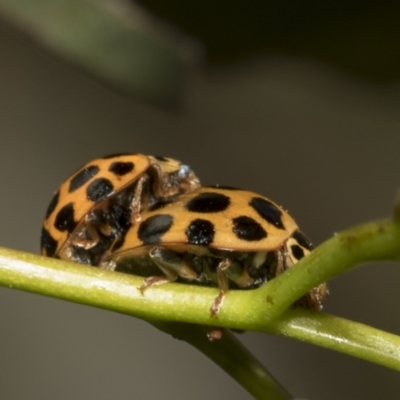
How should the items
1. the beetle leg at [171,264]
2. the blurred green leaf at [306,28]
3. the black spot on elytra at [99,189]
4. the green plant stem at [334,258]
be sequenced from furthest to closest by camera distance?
1. the blurred green leaf at [306,28]
2. the black spot on elytra at [99,189]
3. the beetle leg at [171,264]
4. the green plant stem at [334,258]

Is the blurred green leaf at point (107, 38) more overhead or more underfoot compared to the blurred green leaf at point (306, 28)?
more underfoot

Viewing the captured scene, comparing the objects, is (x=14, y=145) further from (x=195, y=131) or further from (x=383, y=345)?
(x=383, y=345)

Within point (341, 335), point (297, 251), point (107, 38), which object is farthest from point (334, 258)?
point (107, 38)

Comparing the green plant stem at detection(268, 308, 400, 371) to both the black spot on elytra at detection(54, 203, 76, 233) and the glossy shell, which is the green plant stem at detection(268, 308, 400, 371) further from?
the black spot on elytra at detection(54, 203, 76, 233)

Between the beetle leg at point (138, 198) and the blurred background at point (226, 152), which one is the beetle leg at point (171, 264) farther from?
the blurred background at point (226, 152)

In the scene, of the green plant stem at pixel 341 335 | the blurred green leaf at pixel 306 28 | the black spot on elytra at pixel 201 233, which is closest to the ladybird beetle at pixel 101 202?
the black spot on elytra at pixel 201 233

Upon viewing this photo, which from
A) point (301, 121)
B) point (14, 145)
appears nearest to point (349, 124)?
point (301, 121)

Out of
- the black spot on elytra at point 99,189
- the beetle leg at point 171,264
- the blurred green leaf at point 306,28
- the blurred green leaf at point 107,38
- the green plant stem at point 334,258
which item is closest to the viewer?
the green plant stem at point 334,258
